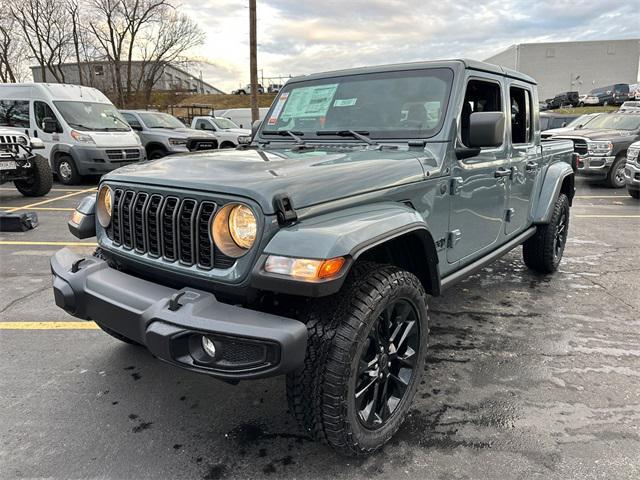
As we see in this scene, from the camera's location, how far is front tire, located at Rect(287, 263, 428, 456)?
1993 millimetres

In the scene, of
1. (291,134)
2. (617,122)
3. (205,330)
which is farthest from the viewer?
(617,122)

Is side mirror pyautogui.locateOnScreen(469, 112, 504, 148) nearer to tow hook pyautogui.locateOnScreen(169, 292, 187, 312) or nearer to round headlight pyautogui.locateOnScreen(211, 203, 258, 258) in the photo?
round headlight pyautogui.locateOnScreen(211, 203, 258, 258)

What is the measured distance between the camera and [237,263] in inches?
79.8

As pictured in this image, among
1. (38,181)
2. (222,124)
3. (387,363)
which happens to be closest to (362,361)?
(387,363)

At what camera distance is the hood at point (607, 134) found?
11.3m

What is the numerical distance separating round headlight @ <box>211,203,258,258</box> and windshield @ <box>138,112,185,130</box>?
515 inches

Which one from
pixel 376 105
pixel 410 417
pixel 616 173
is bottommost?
pixel 410 417

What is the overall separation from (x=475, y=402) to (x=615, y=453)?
68 centimetres

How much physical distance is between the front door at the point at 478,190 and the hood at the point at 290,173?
15.1 inches

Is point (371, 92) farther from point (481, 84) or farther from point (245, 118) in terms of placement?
point (245, 118)

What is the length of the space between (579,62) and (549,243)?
5392 cm

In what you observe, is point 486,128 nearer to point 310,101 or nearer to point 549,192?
point 310,101

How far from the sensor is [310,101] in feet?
11.8

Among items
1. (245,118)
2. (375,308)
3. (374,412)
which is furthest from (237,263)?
(245,118)
